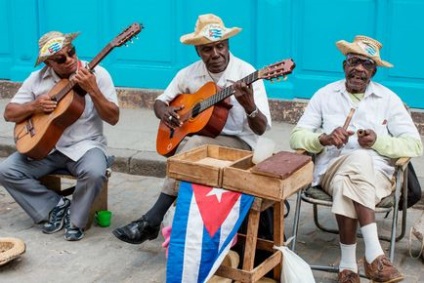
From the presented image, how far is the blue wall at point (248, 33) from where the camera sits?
7012mm

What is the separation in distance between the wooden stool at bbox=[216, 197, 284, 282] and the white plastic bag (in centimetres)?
6

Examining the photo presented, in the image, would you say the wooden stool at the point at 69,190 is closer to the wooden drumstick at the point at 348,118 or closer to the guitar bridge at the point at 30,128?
the guitar bridge at the point at 30,128

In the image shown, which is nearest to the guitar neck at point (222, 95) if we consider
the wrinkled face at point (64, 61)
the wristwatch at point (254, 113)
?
the wristwatch at point (254, 113)

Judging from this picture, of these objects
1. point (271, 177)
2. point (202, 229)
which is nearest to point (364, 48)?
point (271, 177)

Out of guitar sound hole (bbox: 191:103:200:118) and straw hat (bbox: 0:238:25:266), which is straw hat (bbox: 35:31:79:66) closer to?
guitar sound hole (bbox: 191:103:200:118)

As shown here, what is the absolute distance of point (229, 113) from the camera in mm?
4859

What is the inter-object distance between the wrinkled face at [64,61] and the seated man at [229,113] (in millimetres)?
615

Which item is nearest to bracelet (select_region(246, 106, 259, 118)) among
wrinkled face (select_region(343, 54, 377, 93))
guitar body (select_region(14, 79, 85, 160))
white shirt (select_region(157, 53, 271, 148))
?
white shirt (select_region(157, 53, 271, 148))

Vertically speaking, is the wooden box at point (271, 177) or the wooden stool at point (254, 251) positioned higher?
the wooden box at point (271, 177)

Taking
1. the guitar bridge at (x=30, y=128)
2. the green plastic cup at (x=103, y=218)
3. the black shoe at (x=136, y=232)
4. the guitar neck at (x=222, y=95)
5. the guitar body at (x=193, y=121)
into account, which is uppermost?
the guitar neck at (x=222, y=95)

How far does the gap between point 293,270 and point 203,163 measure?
2.34 feet

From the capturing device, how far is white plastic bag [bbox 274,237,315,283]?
400 centimetres

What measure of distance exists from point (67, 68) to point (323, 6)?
117 inches

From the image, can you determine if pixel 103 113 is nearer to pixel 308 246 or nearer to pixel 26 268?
pixel 26 268
